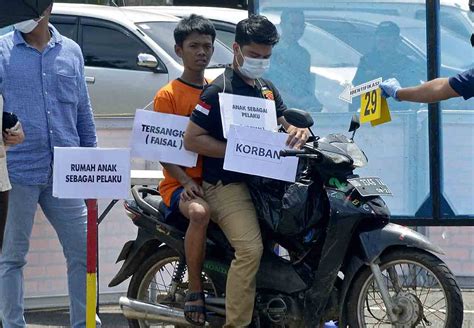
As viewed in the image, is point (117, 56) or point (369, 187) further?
point (117, 56)

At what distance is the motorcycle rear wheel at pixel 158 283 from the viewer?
266 inches

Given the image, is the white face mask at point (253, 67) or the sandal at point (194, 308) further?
the sandal at point (194, 308)

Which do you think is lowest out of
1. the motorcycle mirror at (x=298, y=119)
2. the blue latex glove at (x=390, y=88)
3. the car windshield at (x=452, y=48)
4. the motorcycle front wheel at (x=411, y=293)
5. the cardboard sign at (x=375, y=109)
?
the motorcycle front wheel at (x=411, y=293)

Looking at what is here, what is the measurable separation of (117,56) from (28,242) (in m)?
6.90

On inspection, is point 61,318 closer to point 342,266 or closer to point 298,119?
point 342,266

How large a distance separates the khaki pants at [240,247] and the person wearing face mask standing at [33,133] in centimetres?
82

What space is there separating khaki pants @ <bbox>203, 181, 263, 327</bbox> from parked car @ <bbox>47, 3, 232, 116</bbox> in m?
6.67

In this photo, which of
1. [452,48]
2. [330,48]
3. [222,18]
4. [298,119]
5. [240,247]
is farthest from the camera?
[222,18]

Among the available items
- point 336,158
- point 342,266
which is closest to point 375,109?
point 336,158

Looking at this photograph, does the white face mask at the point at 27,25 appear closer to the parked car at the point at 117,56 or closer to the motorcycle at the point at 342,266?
the motorcycle at the point at 342,266

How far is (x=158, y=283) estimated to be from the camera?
6898mm

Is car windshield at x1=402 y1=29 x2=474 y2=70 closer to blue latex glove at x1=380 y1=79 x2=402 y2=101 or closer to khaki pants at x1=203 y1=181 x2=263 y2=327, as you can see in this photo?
blue latex glove at x1=380 y1=79 x2=402 y2=101

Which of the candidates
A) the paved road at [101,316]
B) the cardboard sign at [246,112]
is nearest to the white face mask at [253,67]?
the cardboard sign at [246,112]

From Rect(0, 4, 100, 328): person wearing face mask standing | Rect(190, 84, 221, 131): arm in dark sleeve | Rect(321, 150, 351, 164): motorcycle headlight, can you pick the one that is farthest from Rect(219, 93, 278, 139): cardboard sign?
Rect(0, 4, 100, 328): person wearing face mask standing
